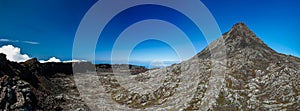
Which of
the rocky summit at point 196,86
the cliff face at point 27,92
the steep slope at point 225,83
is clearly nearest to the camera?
the cliff face at point 27,92

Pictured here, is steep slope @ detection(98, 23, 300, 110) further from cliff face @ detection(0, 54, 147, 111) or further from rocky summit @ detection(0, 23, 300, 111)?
cliff face @ detection(0, 54, 147, 111)

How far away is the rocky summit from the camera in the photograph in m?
96.2

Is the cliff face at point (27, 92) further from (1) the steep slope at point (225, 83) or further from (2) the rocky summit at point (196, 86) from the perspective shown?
(1) the steep slope at point (225, 83)

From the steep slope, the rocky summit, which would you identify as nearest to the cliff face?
the rocky summit

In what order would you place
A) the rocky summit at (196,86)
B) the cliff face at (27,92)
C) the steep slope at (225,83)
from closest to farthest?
the cliff face at (27,92) < the rocky summit at (196,86) < the steep slope at (225,83)

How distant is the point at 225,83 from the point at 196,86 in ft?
43.3

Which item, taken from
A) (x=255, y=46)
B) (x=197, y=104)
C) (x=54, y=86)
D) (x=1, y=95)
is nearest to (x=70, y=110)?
(x=1, y=95)

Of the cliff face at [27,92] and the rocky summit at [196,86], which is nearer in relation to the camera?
the cliff face at [27,92]

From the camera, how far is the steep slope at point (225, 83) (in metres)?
99.4

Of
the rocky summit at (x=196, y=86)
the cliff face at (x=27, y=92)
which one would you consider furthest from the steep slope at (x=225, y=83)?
the cliff face at (x=27, y=92)

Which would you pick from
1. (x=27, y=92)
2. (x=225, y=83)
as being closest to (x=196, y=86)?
(x=225, y=83)

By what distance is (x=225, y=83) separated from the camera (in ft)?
368

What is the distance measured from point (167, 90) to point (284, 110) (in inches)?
2108

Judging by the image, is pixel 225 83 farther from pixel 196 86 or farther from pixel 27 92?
pixel 27 92
